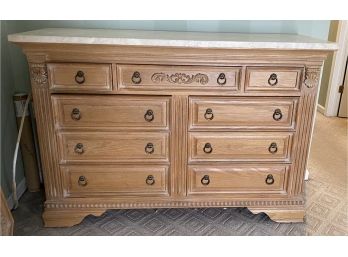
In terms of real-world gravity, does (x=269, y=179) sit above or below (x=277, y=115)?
below

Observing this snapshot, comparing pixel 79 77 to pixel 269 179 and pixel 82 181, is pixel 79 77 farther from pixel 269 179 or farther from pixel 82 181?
pixel 269 179

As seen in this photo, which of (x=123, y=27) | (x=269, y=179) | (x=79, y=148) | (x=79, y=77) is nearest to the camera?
(x=79, y=77)

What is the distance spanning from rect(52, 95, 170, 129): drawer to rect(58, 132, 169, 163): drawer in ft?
0.17

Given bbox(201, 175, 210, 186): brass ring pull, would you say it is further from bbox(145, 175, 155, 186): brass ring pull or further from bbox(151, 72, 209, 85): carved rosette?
bbox(151, 72, 209, 85): carved rosette

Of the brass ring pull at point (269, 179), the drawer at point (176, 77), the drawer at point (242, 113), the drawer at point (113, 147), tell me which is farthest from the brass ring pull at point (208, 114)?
the brass ring pull at point (269, 179)

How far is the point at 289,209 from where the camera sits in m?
1.72

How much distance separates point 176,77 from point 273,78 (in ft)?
1.50

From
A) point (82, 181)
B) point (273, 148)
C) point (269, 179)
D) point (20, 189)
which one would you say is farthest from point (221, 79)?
point (20, 189)

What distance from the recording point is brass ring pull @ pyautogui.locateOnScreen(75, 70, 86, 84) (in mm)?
1439

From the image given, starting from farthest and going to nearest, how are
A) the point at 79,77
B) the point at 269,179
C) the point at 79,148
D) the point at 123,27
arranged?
the point at 123,27
the point at 269,179
the point at 79,148
the point at 79,77

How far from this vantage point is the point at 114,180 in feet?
5.40

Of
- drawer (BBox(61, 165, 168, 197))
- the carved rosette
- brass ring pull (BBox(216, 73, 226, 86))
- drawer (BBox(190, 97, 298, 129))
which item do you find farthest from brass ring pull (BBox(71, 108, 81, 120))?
brass ring pull (BBox(216, 73, 226, 86))

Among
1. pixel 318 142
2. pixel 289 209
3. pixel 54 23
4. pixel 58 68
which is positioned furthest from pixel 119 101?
pixel 318 142

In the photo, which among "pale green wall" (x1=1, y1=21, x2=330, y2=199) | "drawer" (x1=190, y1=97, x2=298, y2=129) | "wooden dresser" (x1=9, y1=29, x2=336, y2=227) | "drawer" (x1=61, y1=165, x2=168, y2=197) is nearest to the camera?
"wooden dresser" (x1=9, y1=29, x2=336, y2=227)
